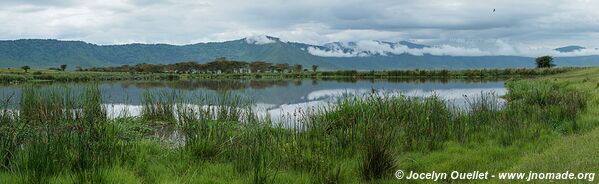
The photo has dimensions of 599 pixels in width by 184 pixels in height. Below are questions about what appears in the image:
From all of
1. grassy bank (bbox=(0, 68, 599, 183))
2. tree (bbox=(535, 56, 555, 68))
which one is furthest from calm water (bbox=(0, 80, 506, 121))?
tree (bbox=(535, 56, 555, 68))

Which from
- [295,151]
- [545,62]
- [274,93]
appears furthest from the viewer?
[545,62]

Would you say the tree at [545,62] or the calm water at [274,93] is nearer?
the calm water at [274,93]

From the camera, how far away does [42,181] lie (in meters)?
7.47

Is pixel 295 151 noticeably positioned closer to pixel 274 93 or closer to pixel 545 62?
pixel 274 93

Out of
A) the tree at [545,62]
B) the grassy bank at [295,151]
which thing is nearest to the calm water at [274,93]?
the grassy bank at [295,151]

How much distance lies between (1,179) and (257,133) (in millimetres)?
4369

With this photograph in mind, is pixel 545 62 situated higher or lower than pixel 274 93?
higher

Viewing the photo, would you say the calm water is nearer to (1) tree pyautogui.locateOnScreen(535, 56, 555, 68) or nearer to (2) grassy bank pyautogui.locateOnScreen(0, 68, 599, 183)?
(2) grassy bank pyautogui.locateOnScreen(0, 68, 599, 183)

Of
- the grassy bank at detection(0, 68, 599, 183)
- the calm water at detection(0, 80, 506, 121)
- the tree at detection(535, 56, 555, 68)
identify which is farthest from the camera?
the tree at detection(535, 56, 555, 68)

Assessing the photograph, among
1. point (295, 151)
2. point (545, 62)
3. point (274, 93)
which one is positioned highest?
point (545, 62)

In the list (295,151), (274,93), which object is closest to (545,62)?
(274,93)

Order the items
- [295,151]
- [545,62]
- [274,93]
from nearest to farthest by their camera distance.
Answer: [295,151], [274,93], [545,62]

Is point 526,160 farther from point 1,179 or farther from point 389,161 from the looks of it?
point 1,179

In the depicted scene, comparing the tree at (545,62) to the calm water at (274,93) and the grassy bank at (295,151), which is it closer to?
the calm water at (274,93)
